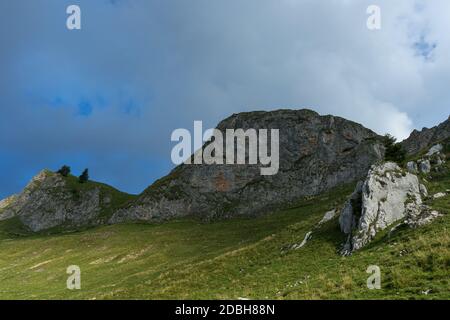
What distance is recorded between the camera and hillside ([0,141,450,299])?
870 inches

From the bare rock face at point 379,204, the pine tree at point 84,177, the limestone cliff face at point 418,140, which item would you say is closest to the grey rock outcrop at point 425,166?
the bare rock face at point 379,204

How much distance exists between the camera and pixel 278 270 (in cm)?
3334

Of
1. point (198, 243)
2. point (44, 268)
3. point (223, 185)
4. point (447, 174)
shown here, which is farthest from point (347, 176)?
point (44, 268)

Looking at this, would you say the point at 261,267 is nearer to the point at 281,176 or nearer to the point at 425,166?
the point at 425,166

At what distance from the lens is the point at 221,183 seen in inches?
5487

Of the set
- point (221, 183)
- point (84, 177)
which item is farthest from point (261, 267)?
point (84, 177)

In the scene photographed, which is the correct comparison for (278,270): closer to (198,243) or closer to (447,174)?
(447,174)

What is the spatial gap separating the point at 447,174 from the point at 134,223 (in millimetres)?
98918

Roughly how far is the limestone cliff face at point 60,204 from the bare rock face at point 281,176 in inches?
829

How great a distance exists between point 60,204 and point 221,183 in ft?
242

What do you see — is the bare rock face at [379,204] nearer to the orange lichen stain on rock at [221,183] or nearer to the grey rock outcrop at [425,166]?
the grey rock outcrop at [425,166]

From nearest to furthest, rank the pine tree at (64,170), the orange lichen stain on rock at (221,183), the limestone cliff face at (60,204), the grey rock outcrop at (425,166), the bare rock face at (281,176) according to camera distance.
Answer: the grey rock outcrop at (425,166)
the bare rock face at (281,176)
the orange lichen stain on rock at (221,183)
the limestone cliff face at (60,204)
the pine tree at (64,170)

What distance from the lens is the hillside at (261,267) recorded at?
22.1m

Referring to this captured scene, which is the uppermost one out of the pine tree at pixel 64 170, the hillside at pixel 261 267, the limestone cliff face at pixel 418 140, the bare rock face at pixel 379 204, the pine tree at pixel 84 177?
the limestone cliff face at pixel 418 140
